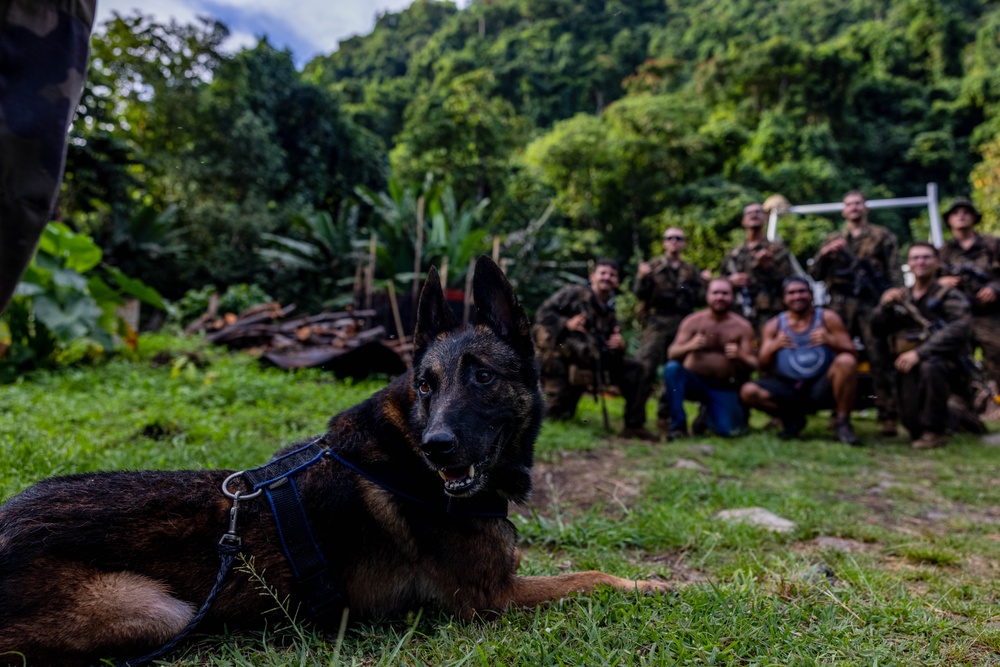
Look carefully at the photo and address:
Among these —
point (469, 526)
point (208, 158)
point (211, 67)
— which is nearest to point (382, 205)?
point (208, 158)

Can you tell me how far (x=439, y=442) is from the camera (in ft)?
6.10

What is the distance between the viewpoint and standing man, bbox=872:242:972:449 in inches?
269

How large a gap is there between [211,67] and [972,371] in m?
22.7

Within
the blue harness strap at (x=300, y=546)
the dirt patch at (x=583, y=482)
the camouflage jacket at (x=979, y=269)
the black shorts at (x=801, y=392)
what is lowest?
the dirt patch at (x=583, y=482)

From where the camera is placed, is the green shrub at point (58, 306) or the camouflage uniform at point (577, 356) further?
the camouflage uniform at point (577, 356)

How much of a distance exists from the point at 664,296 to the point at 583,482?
4363 millimetres

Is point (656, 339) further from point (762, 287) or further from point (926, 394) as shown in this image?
point (926, 394)

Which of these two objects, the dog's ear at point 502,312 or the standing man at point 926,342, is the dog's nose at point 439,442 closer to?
the dog's ear at point 502,312

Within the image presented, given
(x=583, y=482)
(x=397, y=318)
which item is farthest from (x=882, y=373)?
(x=397, y=318)

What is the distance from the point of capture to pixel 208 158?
19.1 meters

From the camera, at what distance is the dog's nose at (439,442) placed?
186 centimetres

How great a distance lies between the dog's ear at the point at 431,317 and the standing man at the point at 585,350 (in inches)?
185

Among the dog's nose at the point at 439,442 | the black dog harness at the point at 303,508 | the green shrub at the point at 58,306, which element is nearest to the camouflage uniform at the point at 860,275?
the black dog harness at the point at 303,508

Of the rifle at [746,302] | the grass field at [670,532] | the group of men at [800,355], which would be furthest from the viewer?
the rifle at [746,302]
